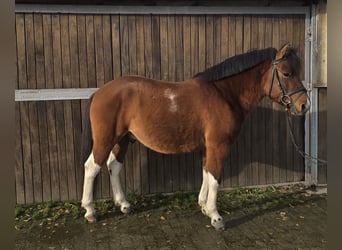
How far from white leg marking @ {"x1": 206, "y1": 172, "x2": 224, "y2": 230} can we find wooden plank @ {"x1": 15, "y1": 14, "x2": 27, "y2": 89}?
2.60 m

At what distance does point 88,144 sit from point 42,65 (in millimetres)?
1271

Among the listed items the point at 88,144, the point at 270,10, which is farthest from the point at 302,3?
the point at 88,144

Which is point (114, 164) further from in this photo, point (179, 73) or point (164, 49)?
point (164, 49)

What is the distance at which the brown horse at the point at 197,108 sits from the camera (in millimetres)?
3523

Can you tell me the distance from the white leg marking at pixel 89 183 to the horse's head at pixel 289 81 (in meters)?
2.20

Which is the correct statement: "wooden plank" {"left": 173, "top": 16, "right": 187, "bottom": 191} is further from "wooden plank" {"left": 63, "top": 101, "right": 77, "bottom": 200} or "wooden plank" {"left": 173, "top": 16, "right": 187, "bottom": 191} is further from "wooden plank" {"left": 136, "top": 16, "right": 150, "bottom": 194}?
"wooden plank" {"left": 63, "top": 101, "right": 77, "bottom": 200}

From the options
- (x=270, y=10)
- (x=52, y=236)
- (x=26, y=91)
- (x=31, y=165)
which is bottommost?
(x=52, y=236)

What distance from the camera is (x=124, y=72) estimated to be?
432 centimetres

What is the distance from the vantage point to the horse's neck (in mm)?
3666

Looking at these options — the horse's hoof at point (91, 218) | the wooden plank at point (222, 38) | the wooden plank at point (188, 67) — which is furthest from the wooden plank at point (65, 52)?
the wooden plank at point (222, 38)

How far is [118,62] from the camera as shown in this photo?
4.29 m

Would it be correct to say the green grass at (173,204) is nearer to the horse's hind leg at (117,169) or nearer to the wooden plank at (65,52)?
the horse's hind leg at (117,169)

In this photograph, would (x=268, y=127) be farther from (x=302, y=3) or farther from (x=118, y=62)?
(x=118, y=62)

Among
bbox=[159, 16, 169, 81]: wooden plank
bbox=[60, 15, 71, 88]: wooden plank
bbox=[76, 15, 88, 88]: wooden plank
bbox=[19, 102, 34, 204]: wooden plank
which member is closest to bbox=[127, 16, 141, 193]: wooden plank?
bbox=[159, 16, 169, 81]: wooden plank
